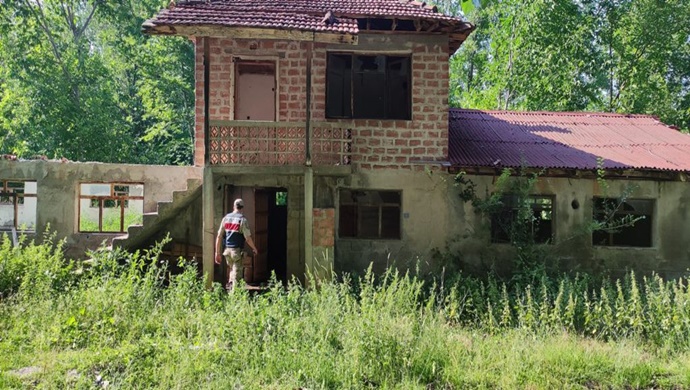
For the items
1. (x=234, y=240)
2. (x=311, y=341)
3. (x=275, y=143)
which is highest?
(x=275, y=143)

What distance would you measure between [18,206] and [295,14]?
9064 millimetres

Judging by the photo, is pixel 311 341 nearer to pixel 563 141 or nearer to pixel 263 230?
pixel 263 230

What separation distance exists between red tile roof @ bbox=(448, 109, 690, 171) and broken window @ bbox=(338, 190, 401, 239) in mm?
1582

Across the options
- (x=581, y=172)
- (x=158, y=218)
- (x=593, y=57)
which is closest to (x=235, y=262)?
(x=158, y=218)

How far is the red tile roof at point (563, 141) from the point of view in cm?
1005

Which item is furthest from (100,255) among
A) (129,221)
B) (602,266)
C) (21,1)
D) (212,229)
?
(21,1)

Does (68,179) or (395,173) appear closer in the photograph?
Result: (395,173)

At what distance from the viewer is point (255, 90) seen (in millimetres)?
10547

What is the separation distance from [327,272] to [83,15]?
926 inches

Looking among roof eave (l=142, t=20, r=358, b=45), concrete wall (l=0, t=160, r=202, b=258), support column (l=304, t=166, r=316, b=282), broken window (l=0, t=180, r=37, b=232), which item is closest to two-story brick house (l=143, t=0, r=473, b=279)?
support column (l=304, t=166, r=316, b=282)

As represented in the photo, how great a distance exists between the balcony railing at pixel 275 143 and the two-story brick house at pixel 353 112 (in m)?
0.03

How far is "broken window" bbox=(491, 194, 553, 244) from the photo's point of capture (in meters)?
9.77

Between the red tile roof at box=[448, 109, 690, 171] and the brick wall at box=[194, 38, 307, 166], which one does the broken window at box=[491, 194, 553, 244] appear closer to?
the red tile roof at box=[448, 109, 690, 171]

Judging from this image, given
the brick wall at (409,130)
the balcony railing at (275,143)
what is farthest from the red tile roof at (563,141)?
the balcony railing at (275,143)
